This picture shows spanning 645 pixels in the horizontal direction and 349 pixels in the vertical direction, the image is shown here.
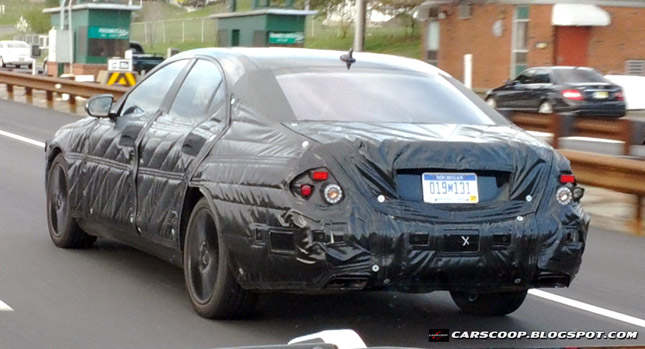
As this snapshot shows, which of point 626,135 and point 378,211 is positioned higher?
point 378,211


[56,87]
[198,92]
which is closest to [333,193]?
[198,92]

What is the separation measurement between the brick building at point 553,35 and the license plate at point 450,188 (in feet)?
131

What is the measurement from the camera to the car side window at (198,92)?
25.1ft

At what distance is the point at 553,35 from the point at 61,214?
3851 centimetres

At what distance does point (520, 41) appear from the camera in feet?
157

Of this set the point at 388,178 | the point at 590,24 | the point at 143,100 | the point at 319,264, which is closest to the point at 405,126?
the point at 388,178

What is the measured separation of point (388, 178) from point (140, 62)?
→ 4097cm

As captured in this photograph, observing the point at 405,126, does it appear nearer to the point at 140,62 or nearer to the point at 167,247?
the point at 167,247

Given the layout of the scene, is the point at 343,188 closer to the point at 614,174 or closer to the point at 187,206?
the point at 187,206

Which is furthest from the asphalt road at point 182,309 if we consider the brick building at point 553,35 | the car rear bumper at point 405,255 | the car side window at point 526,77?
the brick building at point 553,35

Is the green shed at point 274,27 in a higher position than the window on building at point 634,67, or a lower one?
higher

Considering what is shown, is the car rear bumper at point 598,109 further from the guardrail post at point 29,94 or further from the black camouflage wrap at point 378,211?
the black camouflage wrap at point 378,211

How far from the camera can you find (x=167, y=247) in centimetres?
764

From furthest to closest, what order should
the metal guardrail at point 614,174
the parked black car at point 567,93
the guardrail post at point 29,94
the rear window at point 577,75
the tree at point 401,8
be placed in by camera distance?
1. the tree at point 401,8
2. the rear window at point 577,75
3. the parked black car at point 567,93
4. the guardrail post at point 29,94
5. the metal guardrail at point 614,174
